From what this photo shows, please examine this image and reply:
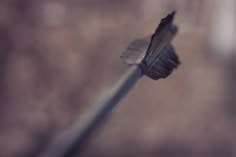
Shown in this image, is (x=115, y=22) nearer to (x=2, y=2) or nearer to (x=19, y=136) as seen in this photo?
(x=2, y=2)

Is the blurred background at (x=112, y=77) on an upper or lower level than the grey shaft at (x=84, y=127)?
lower

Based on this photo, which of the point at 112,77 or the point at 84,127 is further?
the point at 112,77

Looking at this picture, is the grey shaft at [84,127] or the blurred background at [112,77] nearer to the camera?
the grey shaft at [84,127]

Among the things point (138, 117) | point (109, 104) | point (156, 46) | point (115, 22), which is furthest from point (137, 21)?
point (109, 104)

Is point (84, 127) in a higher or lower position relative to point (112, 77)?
higher
